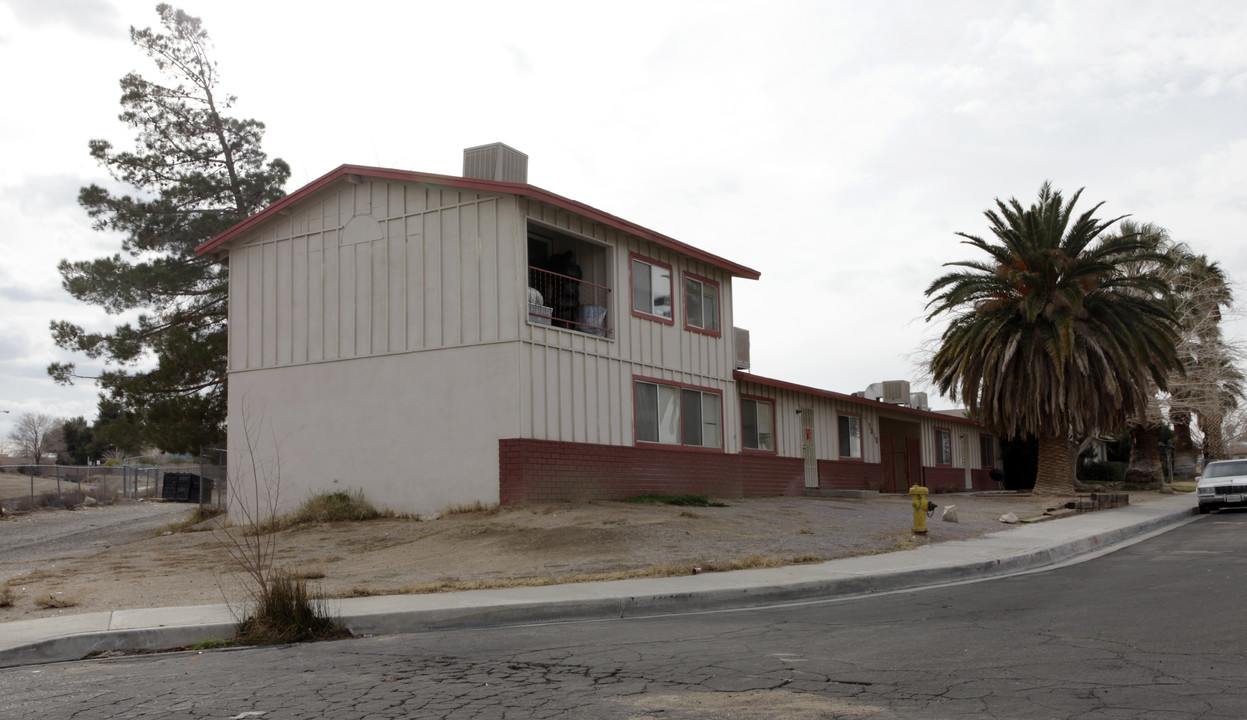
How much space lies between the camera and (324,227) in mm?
21062

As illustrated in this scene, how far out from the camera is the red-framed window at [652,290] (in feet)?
71.5

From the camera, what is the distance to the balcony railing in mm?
20547

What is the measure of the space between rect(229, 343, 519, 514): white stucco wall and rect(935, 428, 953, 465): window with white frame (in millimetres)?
24552

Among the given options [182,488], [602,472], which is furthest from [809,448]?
[182,488]

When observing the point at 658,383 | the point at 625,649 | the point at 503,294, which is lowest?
the point at 625,649

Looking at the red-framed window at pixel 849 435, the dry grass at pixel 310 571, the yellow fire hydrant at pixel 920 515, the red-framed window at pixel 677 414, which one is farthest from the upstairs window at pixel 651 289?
the red-framed window at pixel 849 435

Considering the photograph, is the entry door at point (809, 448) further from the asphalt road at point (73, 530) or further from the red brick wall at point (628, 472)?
the asphalt road at point (73, 530)

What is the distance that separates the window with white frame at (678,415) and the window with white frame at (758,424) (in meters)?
1.83

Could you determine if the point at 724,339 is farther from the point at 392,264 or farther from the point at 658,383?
the point at 392,264

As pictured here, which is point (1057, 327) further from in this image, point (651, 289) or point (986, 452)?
point (986, 452)

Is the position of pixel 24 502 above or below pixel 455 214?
below

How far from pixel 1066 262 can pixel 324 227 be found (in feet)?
61.4

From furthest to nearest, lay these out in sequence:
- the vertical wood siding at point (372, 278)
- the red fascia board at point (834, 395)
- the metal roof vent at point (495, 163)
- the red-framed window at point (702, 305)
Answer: the red fascia board at point (834, 395) < the red-framed window at point (702, 305) < the metal roof vent at point (495, 163) < the vertical wood siding at point (372, 278)

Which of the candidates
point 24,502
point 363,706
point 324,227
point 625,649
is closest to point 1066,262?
point 324,227
